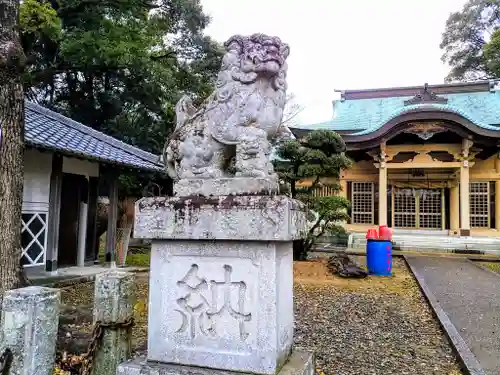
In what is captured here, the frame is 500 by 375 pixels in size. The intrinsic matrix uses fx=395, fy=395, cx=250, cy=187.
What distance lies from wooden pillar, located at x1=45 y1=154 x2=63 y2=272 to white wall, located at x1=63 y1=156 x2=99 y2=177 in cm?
54

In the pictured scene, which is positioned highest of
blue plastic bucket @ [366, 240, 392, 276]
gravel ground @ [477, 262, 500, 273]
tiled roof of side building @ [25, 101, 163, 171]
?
tiled roof of side building @ [25, 101, 163, 171]

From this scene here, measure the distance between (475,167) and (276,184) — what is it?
17005 millimetres

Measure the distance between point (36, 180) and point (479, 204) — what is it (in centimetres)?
1633

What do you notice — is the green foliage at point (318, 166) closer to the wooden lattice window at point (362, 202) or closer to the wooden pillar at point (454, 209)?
the wooden lattice window at point (362, 202)

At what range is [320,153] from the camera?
10250mm

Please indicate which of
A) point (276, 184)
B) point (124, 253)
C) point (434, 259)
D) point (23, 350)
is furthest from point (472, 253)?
point (23, 350)

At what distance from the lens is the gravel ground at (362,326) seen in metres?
4.15

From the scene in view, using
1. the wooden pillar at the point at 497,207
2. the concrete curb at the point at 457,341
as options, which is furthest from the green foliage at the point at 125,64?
the wooden pillar at the point at 497,207

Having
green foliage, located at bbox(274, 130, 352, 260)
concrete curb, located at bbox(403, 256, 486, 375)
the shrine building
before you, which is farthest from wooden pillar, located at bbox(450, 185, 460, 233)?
concrete curb, located at bbox(403, 256, 486, 375)

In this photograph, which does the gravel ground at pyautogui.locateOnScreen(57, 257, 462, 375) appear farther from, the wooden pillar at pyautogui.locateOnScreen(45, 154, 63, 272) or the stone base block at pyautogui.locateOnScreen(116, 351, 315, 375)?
the wooden pillar at pyautogui.locateOnScreen(45, 154, 63, 272)

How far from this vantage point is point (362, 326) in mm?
5535

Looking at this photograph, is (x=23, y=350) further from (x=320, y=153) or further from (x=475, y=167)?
(x=475, y=167)

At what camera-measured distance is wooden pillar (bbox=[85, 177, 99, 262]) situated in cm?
1012

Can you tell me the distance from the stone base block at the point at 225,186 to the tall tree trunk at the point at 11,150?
9.41 feet
